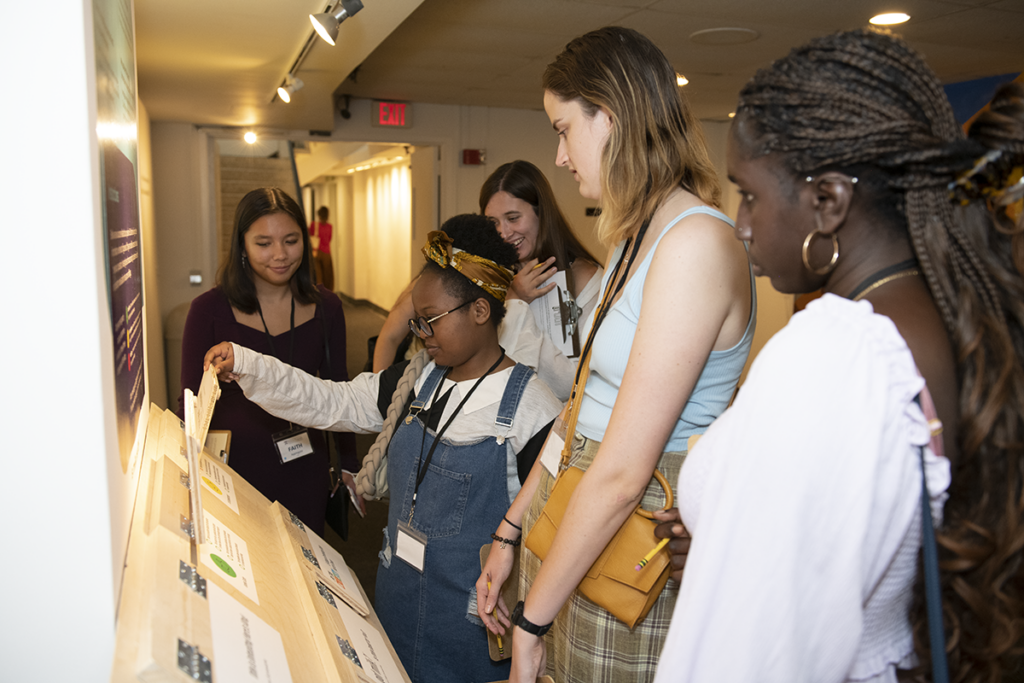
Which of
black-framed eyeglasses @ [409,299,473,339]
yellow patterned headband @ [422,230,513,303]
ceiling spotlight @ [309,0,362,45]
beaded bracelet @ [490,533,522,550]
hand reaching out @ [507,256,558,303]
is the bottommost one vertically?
beaded bracelet @ [490,533,522,550]

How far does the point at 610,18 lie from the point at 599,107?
3267 mm

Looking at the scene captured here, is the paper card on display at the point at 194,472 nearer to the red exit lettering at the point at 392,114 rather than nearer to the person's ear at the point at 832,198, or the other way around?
the person's ear at the point at 832,198

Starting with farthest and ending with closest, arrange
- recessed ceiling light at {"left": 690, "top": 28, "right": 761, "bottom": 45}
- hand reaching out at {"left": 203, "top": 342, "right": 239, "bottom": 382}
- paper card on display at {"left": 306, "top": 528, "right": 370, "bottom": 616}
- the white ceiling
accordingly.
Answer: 1. recessed ceiling light at {"left": 690, "top": 28, "right": 761, "bottom": 45}
2. the white ceiling
3. hand reaching out at {"left": 203, "top": 342, "right": 239, "bottom": 382}
4. paper card on display at {"left": 306, "top": 528, "right": 370, "bottom": 616}

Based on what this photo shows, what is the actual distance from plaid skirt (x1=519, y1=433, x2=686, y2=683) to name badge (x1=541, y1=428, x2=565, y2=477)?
2.0 inches

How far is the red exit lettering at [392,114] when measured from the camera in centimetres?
678

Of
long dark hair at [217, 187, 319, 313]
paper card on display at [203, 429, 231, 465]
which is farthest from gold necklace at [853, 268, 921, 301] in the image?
long dark hair at [217, 187, 319, 313]

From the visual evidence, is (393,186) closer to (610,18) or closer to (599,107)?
(610,18)

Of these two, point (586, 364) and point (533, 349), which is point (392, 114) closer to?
point (533, 349)

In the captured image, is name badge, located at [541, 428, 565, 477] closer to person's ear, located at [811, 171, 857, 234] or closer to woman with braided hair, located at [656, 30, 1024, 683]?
woman with braided hair, located at [656, 30, 1024, 683]

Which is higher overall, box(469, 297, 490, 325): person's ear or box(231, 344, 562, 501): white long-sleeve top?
box(469, 297, 490, 325): person's ear

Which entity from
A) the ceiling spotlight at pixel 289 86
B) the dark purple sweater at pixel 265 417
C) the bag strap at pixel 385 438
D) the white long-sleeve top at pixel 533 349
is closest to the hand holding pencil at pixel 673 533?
the bag strap at pixel 385 438

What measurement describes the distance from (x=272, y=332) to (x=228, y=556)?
1.60 m

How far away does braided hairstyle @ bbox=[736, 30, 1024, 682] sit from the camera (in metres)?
0.70

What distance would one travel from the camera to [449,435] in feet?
5.62
